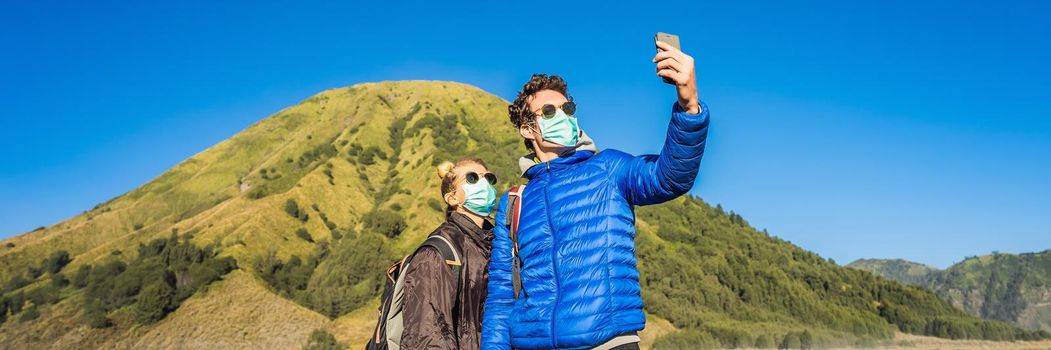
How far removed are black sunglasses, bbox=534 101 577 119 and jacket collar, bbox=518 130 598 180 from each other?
141mm

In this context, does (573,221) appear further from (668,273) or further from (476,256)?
(668,273)

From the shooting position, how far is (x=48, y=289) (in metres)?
41.0

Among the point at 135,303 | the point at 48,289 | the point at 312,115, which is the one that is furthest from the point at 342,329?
the point at 312,115

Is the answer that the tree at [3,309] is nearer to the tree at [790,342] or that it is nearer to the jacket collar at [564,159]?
the tree at [790,342]

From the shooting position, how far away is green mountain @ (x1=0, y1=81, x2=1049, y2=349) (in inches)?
1435

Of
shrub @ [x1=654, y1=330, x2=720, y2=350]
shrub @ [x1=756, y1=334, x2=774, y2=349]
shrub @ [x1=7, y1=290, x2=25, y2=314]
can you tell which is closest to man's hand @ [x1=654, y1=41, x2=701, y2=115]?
shrub @ [x1=654, y1=330, x2=720, y2=350]

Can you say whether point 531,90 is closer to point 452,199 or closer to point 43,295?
point 452,199

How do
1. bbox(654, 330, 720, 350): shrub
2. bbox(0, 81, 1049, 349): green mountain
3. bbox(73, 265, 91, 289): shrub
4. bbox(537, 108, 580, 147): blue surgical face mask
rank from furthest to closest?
bbox(73, 265, 91, 289): shrub
bbox(0, 81, 1049, 349): green mountain
bbox(654, 330, 720, 350): shrub
bbox(537, 108, 580, 147): blue surgical face mask

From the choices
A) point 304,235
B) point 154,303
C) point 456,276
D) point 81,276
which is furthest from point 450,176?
point 304,235

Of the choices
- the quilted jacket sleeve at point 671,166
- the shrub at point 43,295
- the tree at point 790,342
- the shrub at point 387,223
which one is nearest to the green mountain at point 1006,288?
the tree at point 790,342

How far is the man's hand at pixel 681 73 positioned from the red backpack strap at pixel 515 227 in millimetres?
1275

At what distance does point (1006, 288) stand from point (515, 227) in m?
182

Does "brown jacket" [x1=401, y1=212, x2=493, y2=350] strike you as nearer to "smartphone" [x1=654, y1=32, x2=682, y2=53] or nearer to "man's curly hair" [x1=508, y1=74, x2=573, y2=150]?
"man's curly hair" [x1=508, y1=74, x2=573, y2=150]

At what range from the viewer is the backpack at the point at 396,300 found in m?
5.25
